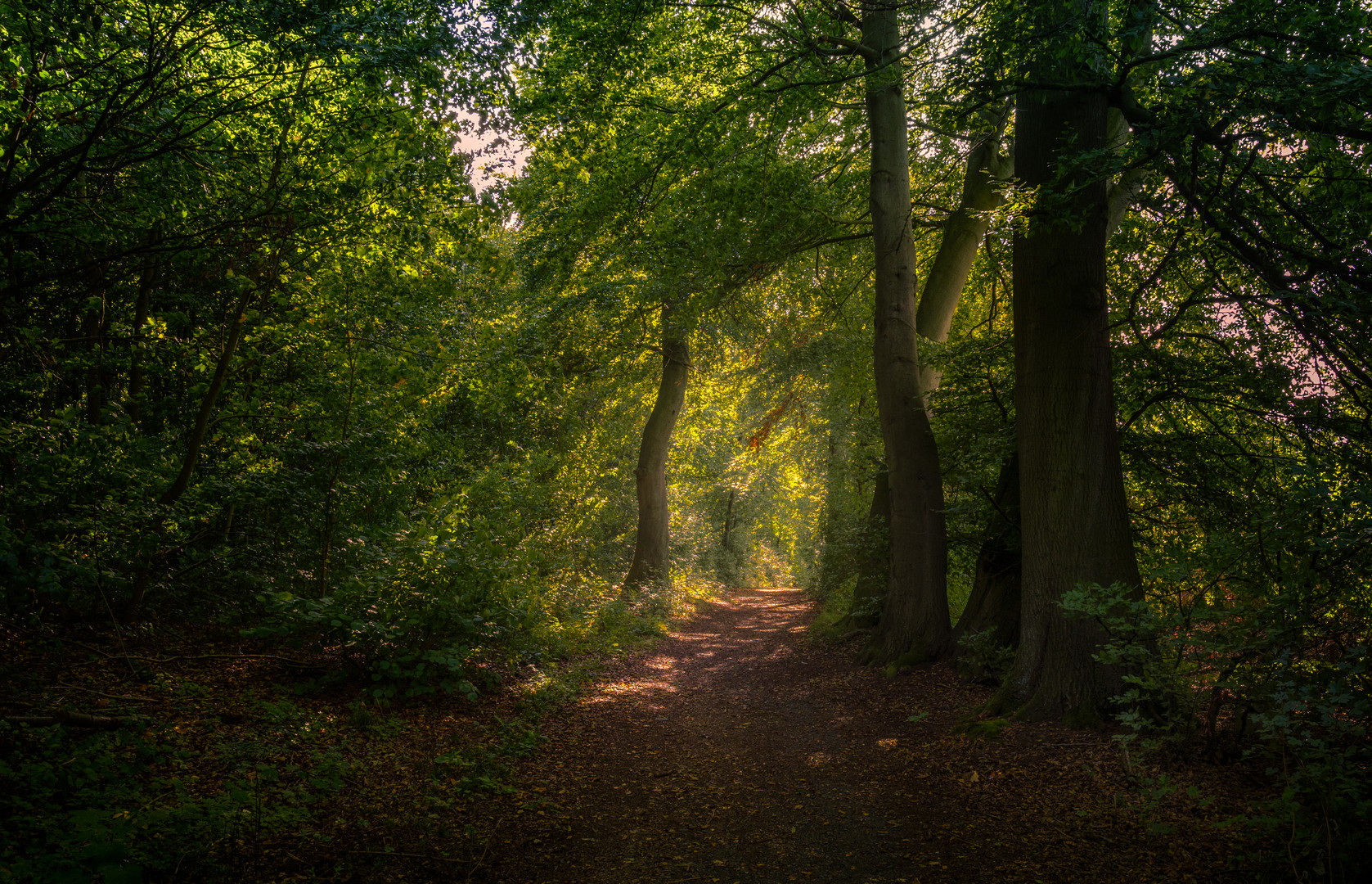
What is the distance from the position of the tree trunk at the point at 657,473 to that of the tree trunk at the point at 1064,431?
11.5 metres

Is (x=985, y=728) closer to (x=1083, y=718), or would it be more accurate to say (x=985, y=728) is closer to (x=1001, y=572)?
(x=1083, y=718)

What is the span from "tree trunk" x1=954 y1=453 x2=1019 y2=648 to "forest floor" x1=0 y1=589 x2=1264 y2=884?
1.24 metres

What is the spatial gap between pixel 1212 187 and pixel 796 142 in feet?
25.3

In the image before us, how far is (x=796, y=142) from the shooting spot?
40.0ft

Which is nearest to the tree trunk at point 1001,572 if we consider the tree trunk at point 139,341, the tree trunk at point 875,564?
the tree trunk at point 875,564

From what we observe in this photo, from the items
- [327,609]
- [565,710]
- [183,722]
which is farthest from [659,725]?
[183,722]

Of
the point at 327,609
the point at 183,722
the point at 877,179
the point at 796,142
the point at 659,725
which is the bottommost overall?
the point at 659,725

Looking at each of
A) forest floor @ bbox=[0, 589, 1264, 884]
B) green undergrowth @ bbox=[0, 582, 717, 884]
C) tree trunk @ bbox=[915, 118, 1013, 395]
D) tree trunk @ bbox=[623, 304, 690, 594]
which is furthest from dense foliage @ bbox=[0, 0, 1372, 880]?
tree trunk @ bbox=[623, 304, 690, 594]

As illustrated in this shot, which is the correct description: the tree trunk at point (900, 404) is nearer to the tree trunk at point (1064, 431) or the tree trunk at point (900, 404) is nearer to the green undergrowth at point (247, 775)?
the tree trunk at point (1064, 431)

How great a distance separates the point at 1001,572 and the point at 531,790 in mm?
6252

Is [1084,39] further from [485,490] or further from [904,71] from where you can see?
[485,490]

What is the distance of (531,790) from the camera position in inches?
219

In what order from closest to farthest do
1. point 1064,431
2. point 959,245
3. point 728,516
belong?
point 1064,431
point 959,245
point 728,516

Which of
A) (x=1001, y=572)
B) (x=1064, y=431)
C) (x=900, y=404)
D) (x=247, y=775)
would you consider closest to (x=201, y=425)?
(x=247, y=775)
